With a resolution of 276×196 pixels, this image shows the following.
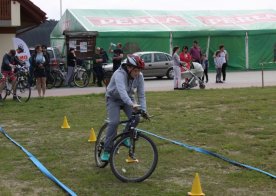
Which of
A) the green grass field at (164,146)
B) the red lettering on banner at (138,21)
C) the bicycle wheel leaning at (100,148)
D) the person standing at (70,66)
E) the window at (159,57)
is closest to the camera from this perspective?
the green grass field at (164,146)

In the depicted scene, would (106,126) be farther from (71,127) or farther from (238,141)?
(71,127)

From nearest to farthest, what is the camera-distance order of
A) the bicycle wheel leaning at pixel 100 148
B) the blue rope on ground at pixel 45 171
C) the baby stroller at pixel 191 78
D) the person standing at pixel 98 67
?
the blue rope on ground at pixel 45 171 → the bicycle wheel leaning at pixel 100 148 → the baby stroller at pixel 191 78 → the person standing at pixel 98 67

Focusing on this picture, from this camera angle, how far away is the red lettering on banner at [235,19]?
37688 mm

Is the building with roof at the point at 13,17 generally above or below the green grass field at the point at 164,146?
above

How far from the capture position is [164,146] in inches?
351

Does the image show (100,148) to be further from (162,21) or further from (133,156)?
(162,21)

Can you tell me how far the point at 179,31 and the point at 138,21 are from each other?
9.48 feet

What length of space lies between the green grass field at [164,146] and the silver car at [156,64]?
38.9 feet

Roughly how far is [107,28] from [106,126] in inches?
1030

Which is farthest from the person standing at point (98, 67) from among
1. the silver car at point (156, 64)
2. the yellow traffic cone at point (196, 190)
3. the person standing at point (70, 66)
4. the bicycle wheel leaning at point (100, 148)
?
the yellow traffic cone at point (196, 190)

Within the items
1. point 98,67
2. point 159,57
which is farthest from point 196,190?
point 159,57

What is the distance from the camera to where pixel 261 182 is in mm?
6570

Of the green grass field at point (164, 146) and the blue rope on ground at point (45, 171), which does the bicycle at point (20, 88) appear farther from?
the blue rope on ground at point (45, 171)

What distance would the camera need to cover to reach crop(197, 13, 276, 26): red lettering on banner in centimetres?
3769
